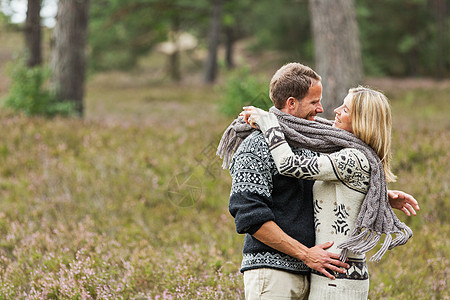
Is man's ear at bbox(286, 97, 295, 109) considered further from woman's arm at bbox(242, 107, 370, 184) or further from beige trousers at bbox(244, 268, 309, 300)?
beige trousers at bbox(244, 268, 309, 300)

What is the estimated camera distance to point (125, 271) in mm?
4441

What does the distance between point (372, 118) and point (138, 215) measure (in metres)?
4.11

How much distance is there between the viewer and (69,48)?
1086 cm

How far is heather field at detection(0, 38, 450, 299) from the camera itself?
423cm

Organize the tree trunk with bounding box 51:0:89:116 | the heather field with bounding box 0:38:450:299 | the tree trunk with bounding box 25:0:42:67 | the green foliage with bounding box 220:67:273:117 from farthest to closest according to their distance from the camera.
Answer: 1. the tree trunk with bounding box 25:0:42:67
2. the green foliage with bounding box 220:67:273:117
3. the tree trunk with bounding box 51:0:89:116
4. the heather field with bounding box 0:38:450:299

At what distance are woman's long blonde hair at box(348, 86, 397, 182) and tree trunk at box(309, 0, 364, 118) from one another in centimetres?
672

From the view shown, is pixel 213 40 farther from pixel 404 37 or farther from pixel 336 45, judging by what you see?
pixel 336 45

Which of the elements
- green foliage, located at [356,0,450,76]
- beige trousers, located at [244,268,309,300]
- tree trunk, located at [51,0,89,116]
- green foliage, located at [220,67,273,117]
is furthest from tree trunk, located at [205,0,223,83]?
beige trousers, located at [244,268,309,300]

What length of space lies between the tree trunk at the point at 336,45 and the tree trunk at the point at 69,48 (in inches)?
201

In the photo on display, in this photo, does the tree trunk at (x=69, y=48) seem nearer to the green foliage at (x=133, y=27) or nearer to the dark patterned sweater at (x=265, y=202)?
the dark patterned sweater at (x=265, y=202)

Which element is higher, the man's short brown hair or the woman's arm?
the man's short brown hair

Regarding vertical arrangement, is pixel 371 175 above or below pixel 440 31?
below

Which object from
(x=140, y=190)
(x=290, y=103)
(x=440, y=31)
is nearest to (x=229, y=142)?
(x=290, y=103)

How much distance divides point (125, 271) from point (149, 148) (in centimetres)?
411
